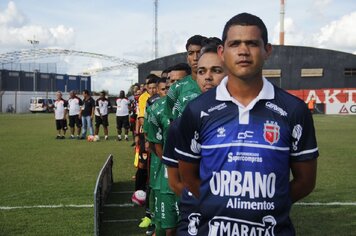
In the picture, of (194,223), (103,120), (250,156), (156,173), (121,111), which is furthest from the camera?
(103,120)

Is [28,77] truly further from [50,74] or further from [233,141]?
[233,141]

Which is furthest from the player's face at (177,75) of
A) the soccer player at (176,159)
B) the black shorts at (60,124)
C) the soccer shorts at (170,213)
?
the black shorts at (60,124)

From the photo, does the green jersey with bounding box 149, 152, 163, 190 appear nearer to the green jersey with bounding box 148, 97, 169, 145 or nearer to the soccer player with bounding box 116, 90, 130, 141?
the green jersey with bounding box 148, 97, 169, 145

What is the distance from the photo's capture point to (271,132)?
7.64 feet

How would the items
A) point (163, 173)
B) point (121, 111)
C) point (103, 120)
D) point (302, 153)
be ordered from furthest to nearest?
point (103, 120)
point (121, 111)
point (163, 173)
point (302, 153)

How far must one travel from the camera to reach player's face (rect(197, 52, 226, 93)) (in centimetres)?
350

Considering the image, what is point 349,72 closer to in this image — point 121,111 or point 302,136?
point 121,111

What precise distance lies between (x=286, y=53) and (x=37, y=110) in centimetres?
2994

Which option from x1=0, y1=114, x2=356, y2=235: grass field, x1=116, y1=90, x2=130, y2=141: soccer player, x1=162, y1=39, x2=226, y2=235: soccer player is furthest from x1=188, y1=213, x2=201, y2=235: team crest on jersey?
x1=116, y1=90, x2=130, y2=141: soccer player

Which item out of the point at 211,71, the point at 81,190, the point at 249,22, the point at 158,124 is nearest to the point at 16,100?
the point at 81,190

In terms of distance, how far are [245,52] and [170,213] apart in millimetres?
2500

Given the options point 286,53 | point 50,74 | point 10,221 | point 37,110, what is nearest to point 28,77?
point 50,74

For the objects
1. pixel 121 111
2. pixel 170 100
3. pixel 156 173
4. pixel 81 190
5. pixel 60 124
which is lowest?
pixel 81 190

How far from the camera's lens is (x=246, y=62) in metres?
2.39
